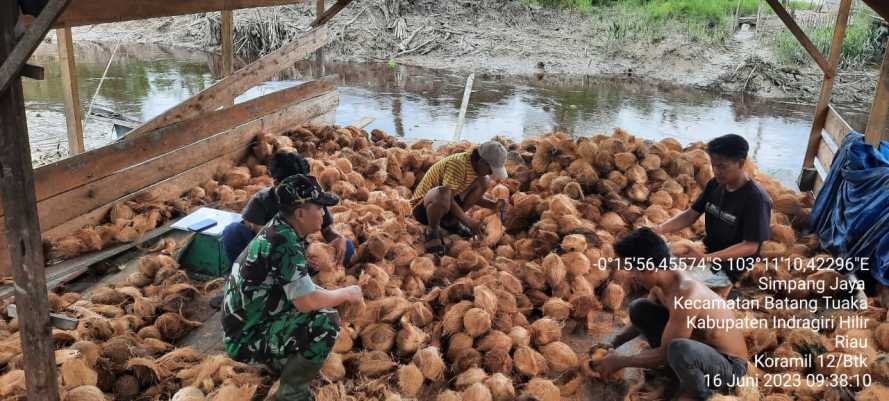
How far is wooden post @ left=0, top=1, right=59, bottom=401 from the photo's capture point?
209 centimetres

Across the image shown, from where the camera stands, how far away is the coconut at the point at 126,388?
2.97 meters

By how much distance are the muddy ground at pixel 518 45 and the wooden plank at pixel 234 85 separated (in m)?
9.18

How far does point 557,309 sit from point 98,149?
3.67 m

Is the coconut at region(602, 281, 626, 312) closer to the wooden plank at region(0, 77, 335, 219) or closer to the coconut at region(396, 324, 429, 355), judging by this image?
the coconut at region(396, 324, 429, 355)

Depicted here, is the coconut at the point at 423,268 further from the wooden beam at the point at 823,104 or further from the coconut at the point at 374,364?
the wooden beam at the point at 823,104

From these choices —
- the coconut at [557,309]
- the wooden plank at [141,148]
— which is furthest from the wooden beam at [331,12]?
the coconut at [557,309]

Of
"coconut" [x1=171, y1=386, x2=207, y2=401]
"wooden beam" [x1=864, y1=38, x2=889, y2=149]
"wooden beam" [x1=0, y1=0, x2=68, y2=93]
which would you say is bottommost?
"coconut" [x1=171, y1=386, x2=207, y2=401]

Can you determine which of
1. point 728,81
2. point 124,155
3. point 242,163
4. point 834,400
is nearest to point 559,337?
point 834,400

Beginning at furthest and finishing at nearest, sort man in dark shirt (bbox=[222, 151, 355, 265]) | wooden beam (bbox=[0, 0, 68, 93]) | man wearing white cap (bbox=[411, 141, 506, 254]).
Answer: man wearing white cap (bbox=[411, 141, 506, 254]), man in dark shirt (bbox=[222, 151, 355, 265]), wooden beam (bbox=[0, 0, 68, 93])

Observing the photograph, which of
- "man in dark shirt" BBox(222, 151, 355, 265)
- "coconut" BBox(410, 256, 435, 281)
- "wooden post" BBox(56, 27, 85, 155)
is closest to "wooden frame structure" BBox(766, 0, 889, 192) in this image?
"coconut" BBox(410, 256, 435, 281)

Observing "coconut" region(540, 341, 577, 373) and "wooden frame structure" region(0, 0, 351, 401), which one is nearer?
"wooden frame structure" region(0, 0, 351, 401)

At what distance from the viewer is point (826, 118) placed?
21.0 ft

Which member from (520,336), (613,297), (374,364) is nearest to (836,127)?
(613,297)

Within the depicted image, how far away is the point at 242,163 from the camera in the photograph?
6375 millimetres
